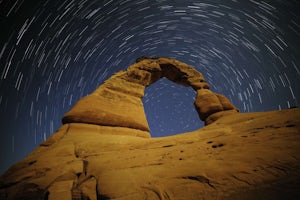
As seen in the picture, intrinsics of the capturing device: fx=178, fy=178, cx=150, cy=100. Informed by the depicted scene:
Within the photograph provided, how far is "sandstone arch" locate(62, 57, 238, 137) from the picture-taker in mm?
12445

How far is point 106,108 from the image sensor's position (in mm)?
13328

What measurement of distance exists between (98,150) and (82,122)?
5018 mm

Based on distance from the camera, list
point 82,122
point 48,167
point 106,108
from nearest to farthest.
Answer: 1. point 48,167
2. point 82,122
3. point 106,108

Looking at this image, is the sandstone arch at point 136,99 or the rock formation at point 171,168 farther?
the sandstone arch at point 136,99

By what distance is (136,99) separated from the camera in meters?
16.6

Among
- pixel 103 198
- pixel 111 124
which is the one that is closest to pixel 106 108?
pixel 111 124

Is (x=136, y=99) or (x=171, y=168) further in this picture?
(x=136, y=99)

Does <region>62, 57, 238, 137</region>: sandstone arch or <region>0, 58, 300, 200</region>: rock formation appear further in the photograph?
<region>62, 57, 238, 137</region>: sandstone arch

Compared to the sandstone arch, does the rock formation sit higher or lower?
lower

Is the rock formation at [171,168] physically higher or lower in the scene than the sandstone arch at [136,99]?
lower

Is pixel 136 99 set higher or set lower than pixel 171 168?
higher

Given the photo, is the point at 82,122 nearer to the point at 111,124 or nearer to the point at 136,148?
the point at 111,124

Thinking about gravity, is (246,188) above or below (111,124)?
below

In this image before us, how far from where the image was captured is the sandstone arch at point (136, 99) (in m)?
12.4
